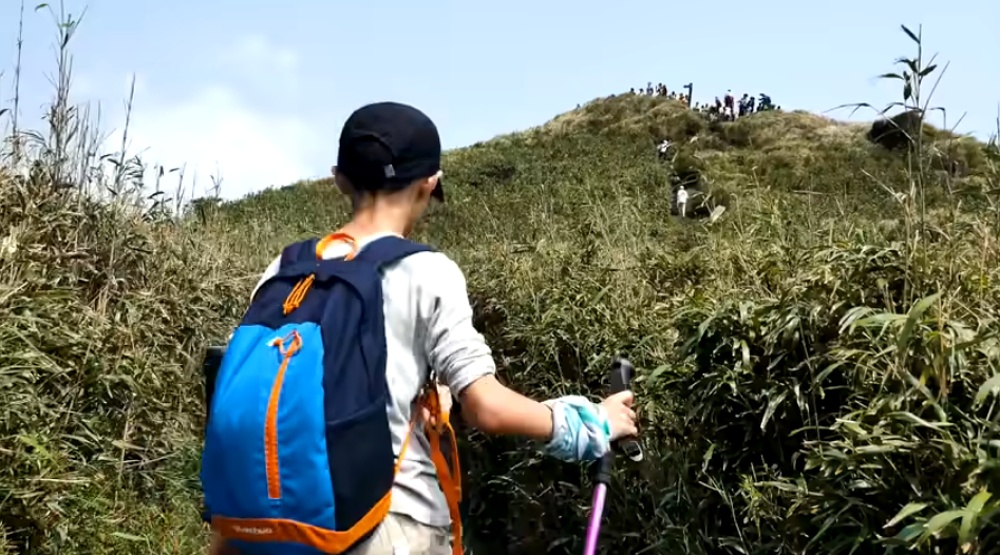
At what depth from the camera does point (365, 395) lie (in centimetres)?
193

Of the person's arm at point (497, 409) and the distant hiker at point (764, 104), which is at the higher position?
the distant hiker at point (764, 104)

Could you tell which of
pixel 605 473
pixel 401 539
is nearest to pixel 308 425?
pixel 401 539

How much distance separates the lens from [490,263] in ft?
19.6

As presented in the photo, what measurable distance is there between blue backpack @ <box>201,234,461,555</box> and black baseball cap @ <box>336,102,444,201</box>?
0.17 m

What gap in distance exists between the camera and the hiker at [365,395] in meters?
1.89

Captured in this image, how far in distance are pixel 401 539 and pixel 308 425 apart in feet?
0.96

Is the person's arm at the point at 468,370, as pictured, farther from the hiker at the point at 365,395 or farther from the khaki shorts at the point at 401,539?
the khaki shorts at the point at 401,539

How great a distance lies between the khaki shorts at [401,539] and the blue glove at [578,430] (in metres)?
0.27

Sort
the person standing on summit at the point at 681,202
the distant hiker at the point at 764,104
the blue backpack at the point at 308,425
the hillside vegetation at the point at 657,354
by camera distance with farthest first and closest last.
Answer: the distant hiker at the point at 764,104, the person standing on summit at the point at 681,202, the hillside vegetation at the point at 657,354, the blue backpack at the point at 308,425

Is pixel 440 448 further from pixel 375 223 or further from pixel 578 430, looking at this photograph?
pixel 375 223

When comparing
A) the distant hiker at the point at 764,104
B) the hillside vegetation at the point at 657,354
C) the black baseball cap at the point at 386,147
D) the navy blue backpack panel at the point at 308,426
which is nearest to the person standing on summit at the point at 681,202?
the hillside vegetation at the point at 657,354

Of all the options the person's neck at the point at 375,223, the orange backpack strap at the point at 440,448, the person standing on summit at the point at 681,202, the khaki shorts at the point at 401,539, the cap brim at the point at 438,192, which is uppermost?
the person standing on summit at the point at 681,202

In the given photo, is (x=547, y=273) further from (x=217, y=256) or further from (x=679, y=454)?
(x=217, y=256)

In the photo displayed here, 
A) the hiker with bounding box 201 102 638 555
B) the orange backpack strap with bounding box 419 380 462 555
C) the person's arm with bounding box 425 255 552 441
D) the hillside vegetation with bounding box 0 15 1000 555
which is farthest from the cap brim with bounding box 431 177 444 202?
the hillside vegetation with bounding box 0 15 1000 555
